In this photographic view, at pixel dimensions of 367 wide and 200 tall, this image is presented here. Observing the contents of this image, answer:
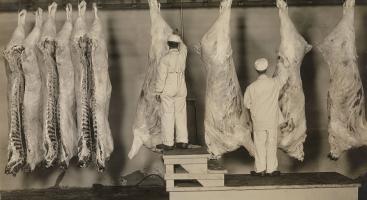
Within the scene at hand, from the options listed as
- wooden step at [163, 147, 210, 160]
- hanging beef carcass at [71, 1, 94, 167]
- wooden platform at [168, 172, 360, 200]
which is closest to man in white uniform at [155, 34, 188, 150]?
wooden step at [163, 147, 210, 160]

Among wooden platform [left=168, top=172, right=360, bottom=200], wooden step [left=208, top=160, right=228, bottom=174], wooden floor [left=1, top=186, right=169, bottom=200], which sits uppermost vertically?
wooden step [left=208, top=160, right=228, bottom=174]

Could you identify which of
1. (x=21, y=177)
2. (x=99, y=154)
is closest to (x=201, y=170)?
(x=99, y=154)

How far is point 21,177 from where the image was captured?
26.2 feet

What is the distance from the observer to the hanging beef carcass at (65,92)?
6.77 meters

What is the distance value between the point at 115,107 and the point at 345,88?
2880mm

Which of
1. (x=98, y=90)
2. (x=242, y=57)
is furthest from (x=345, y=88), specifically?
(x=98, y=90)

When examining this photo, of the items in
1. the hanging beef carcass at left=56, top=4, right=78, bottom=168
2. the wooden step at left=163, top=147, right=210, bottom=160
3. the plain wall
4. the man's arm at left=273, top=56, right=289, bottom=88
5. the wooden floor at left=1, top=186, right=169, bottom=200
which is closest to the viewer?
the wooden step at left=163, top=147, right=210, bottom=160

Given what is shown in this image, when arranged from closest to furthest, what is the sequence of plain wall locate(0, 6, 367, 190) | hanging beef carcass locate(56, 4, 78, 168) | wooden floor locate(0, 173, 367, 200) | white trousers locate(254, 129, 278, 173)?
wooden floor locate(0, 173, 367, 200) → white trousers locate(254, 129, 278, 173) → hanging beef carcass locate(56, 4, 78, 168) → plain wall locate(0, 6, 367, 190)

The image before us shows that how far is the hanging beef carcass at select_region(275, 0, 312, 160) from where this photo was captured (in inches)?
263

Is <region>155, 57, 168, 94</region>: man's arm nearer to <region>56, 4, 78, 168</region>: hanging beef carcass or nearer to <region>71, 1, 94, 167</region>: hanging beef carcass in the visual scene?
<region>71, 1, 94, 167</region>: hanging beef carcass

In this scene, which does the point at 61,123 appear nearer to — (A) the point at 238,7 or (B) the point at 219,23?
(B) the point at 219,23

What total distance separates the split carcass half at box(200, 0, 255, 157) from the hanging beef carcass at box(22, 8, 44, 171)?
5.93 ft

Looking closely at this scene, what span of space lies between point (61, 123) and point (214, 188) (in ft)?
5.99

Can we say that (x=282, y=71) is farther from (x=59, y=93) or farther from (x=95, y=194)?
(x=95, y=194)
